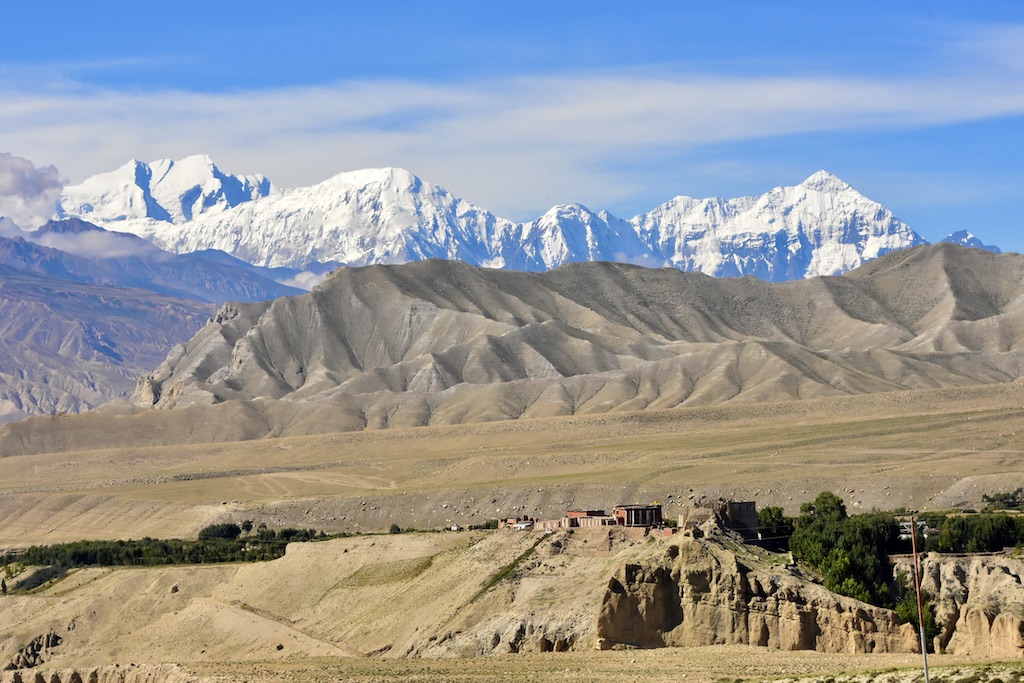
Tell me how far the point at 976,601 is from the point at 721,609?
10908mm

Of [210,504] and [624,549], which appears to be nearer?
[624,549]

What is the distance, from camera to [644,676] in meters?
61.2

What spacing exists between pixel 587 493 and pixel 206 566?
42.5m

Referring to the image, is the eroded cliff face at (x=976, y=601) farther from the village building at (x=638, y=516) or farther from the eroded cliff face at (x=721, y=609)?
the village building at (x=638, y=516)

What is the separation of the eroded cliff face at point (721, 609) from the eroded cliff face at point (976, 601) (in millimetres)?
3128

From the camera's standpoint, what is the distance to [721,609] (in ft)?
234

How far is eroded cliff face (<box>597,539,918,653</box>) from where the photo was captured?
6806 centimetres

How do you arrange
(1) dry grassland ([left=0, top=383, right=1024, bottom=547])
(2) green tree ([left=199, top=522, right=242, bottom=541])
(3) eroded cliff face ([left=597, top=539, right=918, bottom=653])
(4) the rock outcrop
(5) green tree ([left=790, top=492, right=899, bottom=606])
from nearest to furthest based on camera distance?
(3) eroded cliff face ([left=597, top=539, right=918, bottom=653]) < (5) green tree ([left=790, top=492, right=899, bottom=606]) < (4) the rock outcrop < (1) dry grassland ([left=0, top=383, right=1024, bottom=547]) < (2) green tree ([left=199, top=522, right=242, bottom=541])

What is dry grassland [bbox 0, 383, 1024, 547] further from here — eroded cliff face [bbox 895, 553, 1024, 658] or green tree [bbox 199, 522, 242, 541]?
eroded cliff face [bbox 895, 553, 1024, 658]

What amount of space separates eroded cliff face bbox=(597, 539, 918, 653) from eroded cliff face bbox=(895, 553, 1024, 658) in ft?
10.3

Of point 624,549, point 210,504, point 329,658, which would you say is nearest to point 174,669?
point 329,658

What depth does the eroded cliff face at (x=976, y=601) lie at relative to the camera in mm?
63094

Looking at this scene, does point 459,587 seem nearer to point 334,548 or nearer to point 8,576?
point 334,548

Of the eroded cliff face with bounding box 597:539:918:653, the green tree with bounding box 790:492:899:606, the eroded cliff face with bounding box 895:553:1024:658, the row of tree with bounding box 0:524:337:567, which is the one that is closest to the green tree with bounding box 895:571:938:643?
the eroded cliff face with bounding box 895:553:1024:658
